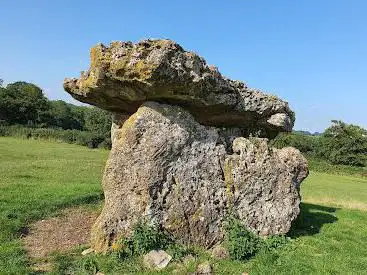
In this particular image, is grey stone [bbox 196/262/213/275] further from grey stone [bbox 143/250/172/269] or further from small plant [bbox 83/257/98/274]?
small plant [bbox 83/257/98/274]

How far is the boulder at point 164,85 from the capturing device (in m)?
11.1

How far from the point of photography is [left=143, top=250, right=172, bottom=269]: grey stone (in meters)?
10.4

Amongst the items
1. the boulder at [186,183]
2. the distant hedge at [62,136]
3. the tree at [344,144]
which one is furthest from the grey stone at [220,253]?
the tree at [344,144]

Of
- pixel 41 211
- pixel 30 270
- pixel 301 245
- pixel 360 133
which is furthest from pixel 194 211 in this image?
pixel 360 133

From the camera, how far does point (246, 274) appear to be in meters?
10.3

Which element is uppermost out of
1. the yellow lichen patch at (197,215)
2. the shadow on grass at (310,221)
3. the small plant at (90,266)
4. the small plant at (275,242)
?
the yellow lichen patch at (197,215)

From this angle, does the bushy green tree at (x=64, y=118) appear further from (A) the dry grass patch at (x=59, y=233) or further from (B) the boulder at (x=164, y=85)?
(B) the boulder at (x=164, y=85)

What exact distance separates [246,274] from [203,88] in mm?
4862

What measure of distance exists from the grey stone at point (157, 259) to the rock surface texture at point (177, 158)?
2.98ft

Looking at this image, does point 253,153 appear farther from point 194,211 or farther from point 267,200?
point 194,211

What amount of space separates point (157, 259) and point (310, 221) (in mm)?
7183

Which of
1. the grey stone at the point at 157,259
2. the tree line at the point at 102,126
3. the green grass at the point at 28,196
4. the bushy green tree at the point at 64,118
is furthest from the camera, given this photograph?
the bushy green tree at the point at 64,118

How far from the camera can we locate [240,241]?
37.9ft

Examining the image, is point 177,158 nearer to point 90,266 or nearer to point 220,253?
point 220,253
